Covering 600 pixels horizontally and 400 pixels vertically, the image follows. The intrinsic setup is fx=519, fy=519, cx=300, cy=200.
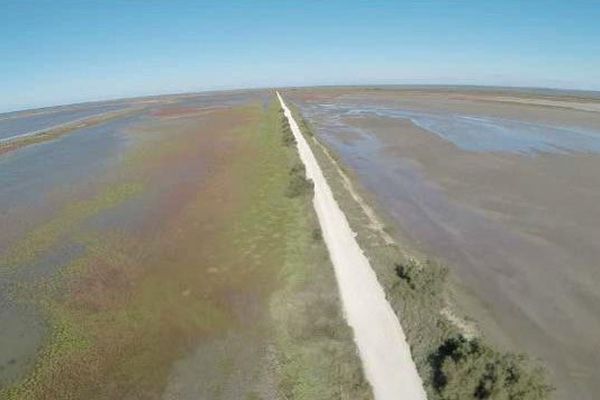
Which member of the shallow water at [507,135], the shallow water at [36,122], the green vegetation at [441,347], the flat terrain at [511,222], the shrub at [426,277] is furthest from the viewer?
the shallow water at [36,122]

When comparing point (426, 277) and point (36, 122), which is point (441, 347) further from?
point (36, 122)

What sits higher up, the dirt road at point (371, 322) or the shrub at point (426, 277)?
the shrub at point (426, 277)

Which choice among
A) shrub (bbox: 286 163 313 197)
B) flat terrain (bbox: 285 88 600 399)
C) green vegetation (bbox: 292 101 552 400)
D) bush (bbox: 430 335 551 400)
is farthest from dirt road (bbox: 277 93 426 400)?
shrub (bbox: 286 163 313 197)

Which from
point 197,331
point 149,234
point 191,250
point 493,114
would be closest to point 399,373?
point 197,331

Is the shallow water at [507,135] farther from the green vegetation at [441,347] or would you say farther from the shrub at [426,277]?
the shrub at [426,277]

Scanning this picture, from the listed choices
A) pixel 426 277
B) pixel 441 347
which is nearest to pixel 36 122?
pixel 426 277

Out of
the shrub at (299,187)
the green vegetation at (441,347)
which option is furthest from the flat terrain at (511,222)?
the shrub at (299,187)
